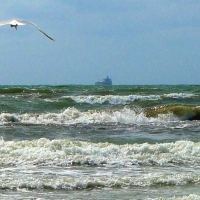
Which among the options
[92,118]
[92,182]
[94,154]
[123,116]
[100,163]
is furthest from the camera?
[123,116]

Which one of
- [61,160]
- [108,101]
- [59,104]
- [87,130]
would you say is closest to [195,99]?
[108,101]

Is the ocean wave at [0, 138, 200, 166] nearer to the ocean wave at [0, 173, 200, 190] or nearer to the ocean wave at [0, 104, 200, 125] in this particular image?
the ocean wave at [0, 173, 200, 190]

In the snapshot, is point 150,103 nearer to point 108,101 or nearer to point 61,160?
point 108,101

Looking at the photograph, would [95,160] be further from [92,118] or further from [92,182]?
[92,118]

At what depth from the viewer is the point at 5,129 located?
54.7ft

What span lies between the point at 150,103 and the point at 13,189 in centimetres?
2091

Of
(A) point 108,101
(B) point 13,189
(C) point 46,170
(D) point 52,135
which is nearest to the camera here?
(B) point 13,189

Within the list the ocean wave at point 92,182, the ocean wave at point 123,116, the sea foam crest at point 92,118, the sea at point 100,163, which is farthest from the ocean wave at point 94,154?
the ocean wave at point 123,116

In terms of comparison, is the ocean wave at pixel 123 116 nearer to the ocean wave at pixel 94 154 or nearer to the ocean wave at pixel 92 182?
the ocean wave at pixel 94 154

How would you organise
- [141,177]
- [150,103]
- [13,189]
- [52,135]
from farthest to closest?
1. [150,103]
2. [52,135]
3. [141,177]
4. [13,189]

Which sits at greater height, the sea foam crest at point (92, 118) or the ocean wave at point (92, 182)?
the sea foam crest at point (92, 118)

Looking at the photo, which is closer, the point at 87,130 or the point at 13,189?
the point at 13,189

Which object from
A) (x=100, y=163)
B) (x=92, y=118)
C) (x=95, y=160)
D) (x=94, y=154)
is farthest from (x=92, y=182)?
(x=92, y=118)

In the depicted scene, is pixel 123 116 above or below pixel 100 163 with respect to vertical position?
above
